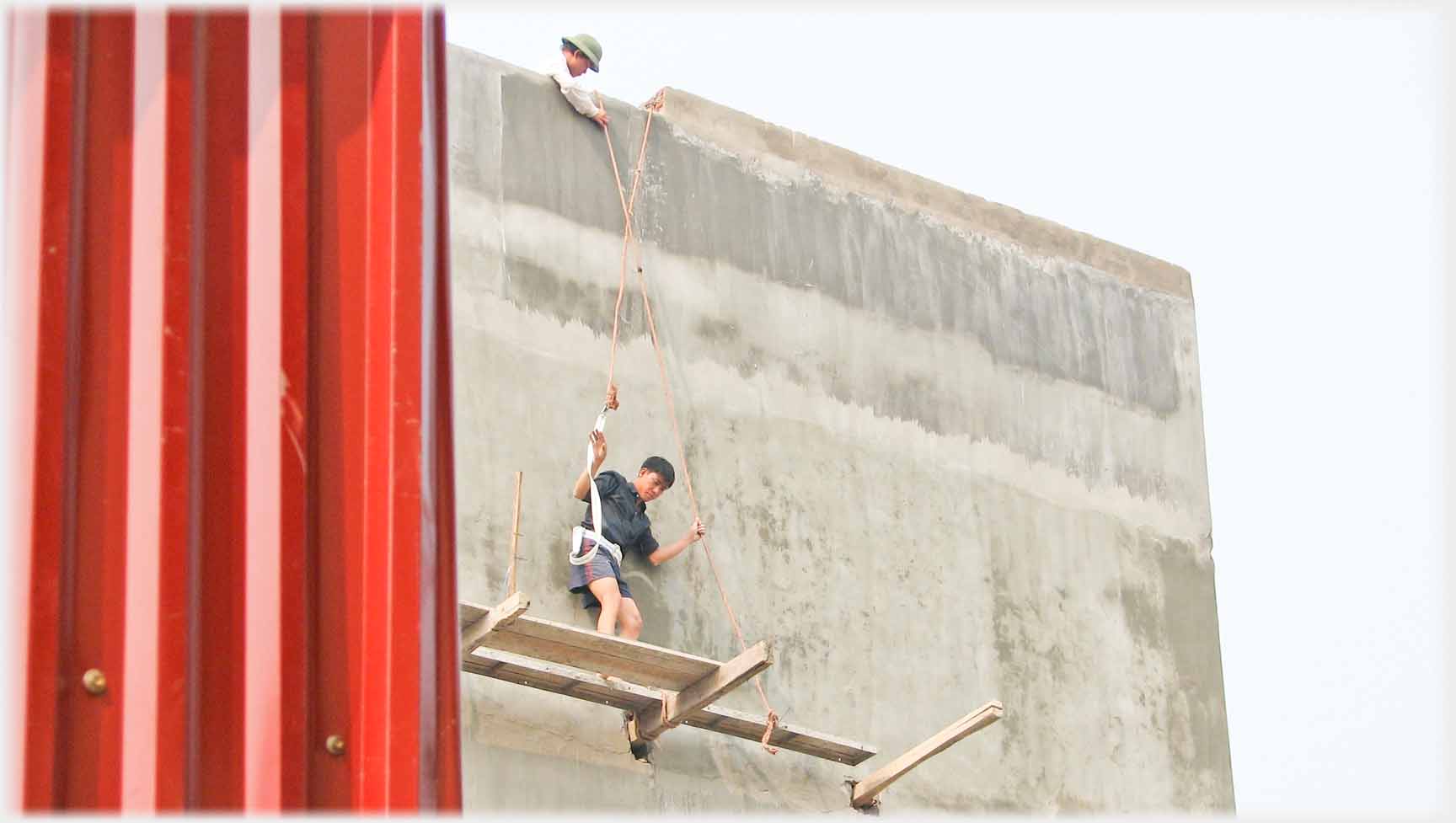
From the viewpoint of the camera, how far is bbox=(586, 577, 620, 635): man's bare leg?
13680mm

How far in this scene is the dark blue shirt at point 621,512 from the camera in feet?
46.1

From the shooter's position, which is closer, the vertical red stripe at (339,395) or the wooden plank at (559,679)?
the vertical red stripe at (339,395)

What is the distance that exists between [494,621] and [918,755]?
10.3 ft

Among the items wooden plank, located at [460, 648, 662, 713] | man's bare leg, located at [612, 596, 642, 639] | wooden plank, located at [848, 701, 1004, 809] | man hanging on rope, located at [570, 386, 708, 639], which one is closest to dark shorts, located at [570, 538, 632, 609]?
man hanging on rope, located at [570, 386, 708, 639]

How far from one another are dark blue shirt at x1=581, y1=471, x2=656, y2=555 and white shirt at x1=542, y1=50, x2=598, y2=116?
7.53 ft

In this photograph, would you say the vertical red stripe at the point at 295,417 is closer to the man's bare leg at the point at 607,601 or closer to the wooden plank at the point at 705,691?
the wooden plank at the point at 705,691


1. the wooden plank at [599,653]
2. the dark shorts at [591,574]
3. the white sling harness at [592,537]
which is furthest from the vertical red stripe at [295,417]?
the dark shorts at [591,574]

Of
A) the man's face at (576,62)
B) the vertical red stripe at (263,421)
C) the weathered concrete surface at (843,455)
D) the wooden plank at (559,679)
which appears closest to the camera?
the vertical red stripe at (263,421)

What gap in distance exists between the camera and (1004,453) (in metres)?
17.3

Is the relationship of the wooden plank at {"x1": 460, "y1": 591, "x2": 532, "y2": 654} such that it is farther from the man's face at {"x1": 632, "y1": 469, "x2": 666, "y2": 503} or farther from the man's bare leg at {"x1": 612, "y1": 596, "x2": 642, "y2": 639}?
the man's face at {"x1": 632, "y1": 469, "x2": 666, "y2": 503}

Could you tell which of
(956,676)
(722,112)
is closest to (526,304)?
(722,112)

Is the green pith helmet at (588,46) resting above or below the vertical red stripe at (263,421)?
above

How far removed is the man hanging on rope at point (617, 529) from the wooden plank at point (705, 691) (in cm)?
51

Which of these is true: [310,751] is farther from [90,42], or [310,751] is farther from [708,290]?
[708,290]
